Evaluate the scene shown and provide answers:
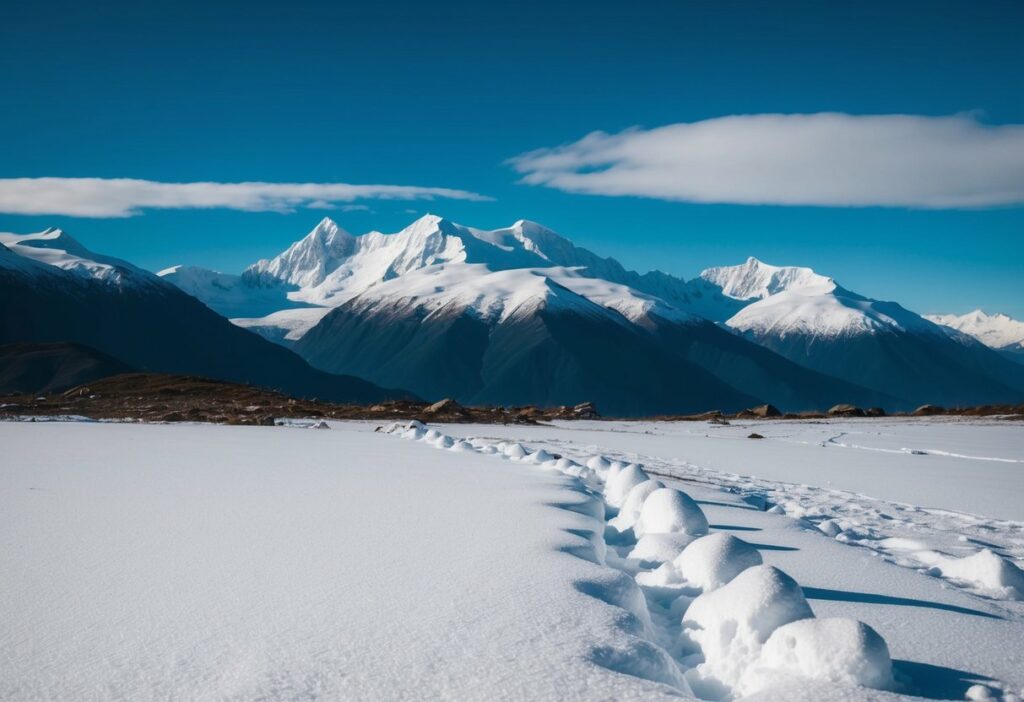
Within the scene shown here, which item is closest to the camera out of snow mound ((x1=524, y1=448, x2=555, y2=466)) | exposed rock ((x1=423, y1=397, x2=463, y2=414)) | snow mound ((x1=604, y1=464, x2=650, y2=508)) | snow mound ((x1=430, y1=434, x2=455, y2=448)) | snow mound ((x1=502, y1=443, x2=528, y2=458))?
snow mound ((x1=604, y1=464, x2=650, y2=508))

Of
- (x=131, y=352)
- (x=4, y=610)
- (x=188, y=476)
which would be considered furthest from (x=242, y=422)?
(x=131, y=352)

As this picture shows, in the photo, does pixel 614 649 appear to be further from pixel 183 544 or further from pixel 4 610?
pixel 183 544

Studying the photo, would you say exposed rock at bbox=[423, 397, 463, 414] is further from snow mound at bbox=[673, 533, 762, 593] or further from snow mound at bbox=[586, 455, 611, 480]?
snow mound at bbox=[673, 533, 762, 593]

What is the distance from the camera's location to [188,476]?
8945 millimetres

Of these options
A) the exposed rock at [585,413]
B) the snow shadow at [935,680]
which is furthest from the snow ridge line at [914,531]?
the exposed rock at [585,413]

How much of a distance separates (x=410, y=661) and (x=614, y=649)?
2.93 feet

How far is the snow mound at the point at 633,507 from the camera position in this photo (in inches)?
269

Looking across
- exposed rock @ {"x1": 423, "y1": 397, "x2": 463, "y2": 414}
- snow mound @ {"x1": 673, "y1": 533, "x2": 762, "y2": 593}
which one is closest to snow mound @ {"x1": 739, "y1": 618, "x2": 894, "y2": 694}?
snow mound @ {"x1": 673, "y1": 533, "x2": 762, "y2": 593}

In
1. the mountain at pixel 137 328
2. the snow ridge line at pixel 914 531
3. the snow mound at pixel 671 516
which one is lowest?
the snow ridge line at pixel 914 531

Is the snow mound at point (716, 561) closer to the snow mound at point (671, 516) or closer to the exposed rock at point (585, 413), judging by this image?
the snow mound at point (671, 516)

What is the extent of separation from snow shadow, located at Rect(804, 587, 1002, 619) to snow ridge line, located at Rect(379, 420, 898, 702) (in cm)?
50

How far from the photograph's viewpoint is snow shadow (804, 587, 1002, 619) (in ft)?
14.5

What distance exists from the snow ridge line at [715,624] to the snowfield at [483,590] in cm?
1

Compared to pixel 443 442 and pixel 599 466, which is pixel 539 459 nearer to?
pixel 599 466
